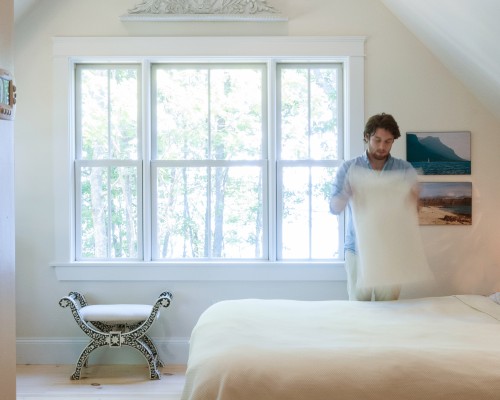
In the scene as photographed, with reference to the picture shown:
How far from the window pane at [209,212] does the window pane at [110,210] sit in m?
0.21

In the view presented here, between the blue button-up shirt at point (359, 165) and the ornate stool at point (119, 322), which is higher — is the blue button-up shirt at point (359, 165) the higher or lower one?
the higher one

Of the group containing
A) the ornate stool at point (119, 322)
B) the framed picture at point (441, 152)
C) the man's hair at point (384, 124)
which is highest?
the man's hair at point (384, 124)

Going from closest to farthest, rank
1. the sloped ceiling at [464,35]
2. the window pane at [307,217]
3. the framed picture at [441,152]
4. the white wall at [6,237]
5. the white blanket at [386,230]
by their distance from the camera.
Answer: the white wall at [6,237] → the sloped ceiling at [464,35] → the white blanket at [386,230] → the framed picture at [441,152] → the window pane at [307,217]

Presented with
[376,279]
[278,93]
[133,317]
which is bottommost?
[133,317]

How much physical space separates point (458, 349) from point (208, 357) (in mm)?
943

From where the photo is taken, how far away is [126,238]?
499 centimetres

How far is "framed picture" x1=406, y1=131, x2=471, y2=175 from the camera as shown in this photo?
4754 mm

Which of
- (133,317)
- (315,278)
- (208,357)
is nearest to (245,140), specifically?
(315,278)

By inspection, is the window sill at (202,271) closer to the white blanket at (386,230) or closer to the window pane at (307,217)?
the window pane at (307,217)

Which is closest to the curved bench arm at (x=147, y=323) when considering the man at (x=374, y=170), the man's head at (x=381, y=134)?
the man at (x=374, y=170)

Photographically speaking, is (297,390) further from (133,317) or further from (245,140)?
(245,140)

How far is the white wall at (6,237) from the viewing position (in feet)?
3.71

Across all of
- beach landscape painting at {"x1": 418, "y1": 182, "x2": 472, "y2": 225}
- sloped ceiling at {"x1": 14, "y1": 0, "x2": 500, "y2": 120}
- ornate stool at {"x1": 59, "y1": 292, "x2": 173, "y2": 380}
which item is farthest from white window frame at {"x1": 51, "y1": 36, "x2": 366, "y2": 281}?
beach landscape painting at {"x1": 418, "y1": 182, "x2": 472, "y2": 225}

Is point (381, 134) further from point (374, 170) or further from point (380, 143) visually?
point (374, 170)
